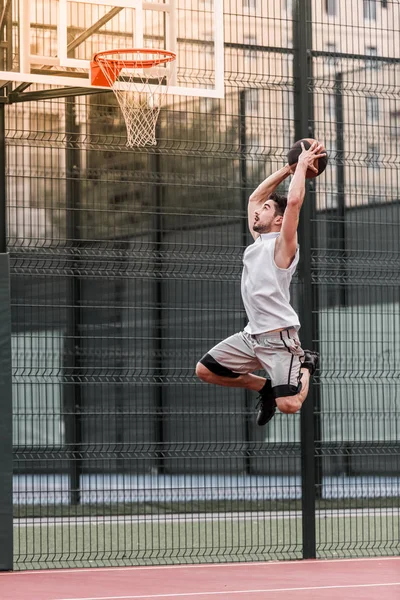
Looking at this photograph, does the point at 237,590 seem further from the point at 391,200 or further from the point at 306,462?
the point at 391,200

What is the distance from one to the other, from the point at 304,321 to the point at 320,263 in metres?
0.65

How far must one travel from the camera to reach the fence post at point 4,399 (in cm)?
952

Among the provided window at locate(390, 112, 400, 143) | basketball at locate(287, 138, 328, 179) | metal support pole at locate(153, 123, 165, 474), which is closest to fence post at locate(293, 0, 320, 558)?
window at locate(390, 112, 400, 143)

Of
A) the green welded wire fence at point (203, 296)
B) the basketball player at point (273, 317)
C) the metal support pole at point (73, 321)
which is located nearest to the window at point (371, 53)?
the green welded wire fence at point (203, 296)

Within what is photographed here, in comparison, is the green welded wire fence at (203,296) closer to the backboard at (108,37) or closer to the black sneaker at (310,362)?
the backboard at (108,37)

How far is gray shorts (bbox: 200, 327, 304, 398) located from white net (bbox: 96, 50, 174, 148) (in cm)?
222

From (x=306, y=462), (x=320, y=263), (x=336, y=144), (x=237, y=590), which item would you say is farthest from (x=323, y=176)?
(x=237, y=590)

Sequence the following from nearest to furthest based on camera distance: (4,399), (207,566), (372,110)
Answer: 1. (4,399)
2. (207,566)
3. (372,110)

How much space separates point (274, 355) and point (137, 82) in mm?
3177

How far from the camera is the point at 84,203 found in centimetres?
1175

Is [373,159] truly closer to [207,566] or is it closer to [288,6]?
[288,6]

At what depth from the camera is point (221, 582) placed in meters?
9.16

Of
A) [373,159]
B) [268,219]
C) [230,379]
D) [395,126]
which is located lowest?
[230,379]

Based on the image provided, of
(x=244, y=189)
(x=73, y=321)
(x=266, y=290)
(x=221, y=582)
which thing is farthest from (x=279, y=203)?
(x=73, y=321)
